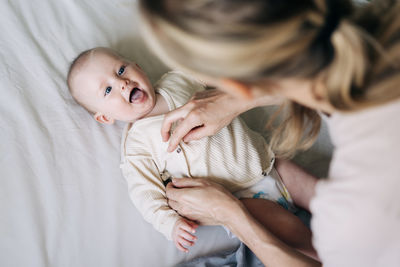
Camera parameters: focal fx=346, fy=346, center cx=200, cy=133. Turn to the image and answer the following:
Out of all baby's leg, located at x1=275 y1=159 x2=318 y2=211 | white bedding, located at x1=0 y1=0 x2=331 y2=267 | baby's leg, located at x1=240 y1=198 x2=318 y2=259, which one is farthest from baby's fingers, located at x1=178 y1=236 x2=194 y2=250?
baby's leg, located at x1=275 y1=159 x2=318 y2=211

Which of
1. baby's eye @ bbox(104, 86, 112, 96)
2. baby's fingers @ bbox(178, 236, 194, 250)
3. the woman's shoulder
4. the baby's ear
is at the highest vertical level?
the woman's shoulder

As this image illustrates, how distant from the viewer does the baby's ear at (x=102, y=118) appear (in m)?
1.14

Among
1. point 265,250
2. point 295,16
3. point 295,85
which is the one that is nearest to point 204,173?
point 265,250

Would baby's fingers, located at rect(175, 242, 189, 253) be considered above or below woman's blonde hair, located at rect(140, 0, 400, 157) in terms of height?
below

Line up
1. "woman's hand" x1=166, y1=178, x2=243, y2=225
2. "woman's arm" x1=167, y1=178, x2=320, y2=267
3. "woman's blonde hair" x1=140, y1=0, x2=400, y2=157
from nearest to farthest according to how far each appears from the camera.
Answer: "woman's blonde hair" x1=140, y1=0, x2=400, y2=157, "woman's arm" x1=167, y1=178, x2=320, y2=267, "woman's hand" x1=166, y1=178, x2=243, y2=225

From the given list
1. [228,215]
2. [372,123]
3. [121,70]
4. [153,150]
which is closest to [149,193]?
[153,150]

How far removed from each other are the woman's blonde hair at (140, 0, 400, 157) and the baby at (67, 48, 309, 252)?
55 centimetres

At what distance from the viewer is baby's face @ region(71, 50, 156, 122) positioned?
1.09m

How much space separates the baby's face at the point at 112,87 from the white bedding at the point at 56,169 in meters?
0.08

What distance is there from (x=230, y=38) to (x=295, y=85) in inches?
5.9

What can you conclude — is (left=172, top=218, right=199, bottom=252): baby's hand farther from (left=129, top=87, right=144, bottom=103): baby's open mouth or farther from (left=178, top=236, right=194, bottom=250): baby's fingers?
(left=129, top=87, right=144, bottom=103): baby's open mouth

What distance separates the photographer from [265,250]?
86 centimetres

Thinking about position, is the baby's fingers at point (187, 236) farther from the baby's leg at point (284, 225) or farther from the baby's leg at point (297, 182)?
the baby's leg at point (297, 182)

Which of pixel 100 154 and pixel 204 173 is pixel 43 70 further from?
pixel 204 173
